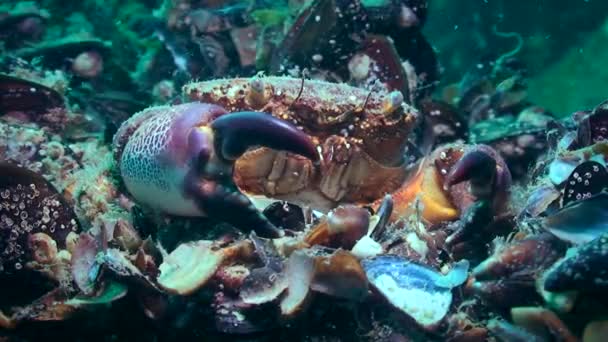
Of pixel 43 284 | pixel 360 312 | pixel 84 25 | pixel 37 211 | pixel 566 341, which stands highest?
pixel 566 341

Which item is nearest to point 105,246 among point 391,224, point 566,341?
point 391,224

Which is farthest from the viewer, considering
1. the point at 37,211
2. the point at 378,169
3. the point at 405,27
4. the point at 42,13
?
the point at 42,13

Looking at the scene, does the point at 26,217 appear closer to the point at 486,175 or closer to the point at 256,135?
the point at 256,135

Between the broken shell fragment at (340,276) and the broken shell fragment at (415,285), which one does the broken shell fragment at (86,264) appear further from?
the broken shell fragment at (415,285)

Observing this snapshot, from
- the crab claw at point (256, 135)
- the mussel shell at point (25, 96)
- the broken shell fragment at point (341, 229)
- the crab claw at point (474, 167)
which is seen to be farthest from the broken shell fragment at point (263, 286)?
the mussel shell at point (25, 96)

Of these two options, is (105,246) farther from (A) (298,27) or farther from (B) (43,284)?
(A) (298,27)

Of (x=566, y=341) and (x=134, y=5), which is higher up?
(x=566, y=341)
